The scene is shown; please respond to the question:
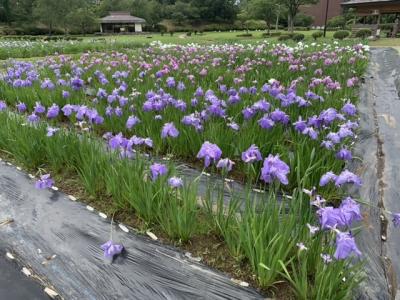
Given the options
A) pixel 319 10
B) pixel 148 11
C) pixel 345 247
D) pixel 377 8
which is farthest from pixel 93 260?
pixel 319 10

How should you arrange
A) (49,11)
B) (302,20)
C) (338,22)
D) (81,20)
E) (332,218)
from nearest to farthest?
(332,218)
(49,11)
(338,22)
(81,20)
(302,20)

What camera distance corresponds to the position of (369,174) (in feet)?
11.2

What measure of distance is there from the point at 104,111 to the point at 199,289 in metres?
2.88

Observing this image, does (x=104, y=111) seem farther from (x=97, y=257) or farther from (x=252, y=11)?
(x=252, y=11)

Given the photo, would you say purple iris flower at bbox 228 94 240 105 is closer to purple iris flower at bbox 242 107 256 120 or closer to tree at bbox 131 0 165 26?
purple iris flower at bbox 242 107 256 120

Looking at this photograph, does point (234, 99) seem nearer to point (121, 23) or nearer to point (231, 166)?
point (231, 166)

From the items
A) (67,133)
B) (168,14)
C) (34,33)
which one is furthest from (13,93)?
(168,14)

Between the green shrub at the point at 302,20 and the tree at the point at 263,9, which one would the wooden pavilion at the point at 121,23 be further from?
the green shrub at the point at 302,20

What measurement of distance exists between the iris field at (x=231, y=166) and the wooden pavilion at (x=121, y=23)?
197 feet

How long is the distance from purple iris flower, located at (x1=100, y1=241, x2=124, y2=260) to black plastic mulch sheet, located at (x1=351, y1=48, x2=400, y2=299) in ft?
4.67

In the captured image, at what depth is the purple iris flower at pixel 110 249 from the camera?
221 cm

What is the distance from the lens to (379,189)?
3166 millimetres

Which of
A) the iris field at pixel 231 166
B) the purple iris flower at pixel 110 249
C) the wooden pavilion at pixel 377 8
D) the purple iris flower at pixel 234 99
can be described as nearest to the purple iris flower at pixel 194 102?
the iris field at pixel 231 166

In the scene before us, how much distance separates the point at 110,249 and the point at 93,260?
0.16 m
